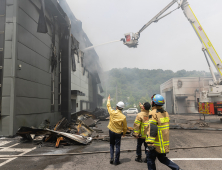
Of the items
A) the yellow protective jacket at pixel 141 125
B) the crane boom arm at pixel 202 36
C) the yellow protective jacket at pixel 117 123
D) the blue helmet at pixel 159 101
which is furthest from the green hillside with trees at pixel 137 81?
the blue helmet at pixel 159 101

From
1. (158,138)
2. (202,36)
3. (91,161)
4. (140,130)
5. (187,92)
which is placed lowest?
(91,161)

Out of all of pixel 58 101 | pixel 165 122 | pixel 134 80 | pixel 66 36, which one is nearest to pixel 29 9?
pixel 66 36

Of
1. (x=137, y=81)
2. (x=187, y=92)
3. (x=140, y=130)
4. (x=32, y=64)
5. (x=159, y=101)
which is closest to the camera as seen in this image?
(x=159, y=101)

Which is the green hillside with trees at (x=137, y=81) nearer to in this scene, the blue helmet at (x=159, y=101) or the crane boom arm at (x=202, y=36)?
the crane boom arm at (x=202, y=36)

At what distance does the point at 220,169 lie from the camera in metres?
4.11

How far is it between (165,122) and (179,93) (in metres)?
32.8

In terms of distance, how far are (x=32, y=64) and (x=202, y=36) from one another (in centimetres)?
1436

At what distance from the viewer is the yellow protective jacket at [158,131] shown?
3215 millimetres

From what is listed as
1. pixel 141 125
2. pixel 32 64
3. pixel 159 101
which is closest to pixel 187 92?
pixel 32 64

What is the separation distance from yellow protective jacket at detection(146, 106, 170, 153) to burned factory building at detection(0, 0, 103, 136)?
23.1ft

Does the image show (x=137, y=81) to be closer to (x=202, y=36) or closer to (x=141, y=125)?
(x=202, y=36)

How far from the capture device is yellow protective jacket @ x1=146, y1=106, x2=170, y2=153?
10.5 feet

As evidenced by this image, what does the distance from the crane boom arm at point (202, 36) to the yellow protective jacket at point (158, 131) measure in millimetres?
14534

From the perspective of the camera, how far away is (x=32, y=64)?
9805 mm
